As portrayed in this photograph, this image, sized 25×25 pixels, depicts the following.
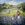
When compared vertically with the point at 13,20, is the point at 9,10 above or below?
above

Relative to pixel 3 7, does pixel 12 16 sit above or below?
below

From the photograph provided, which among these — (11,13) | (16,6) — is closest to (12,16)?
(11,13)

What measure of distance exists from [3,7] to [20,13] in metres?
0.26

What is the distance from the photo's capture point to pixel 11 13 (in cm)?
88

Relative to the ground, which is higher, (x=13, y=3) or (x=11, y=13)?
(x=13, y=3)

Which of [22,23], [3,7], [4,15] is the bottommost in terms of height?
[22,23]

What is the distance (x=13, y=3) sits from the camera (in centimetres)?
89

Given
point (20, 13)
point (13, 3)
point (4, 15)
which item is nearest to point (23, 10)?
point (20, 13)

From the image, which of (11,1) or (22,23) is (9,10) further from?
(22,23)

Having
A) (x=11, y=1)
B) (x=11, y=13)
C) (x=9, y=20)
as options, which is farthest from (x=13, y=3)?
(x=9, y=20)

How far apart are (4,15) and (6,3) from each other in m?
0.17

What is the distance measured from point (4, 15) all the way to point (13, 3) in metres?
0.21

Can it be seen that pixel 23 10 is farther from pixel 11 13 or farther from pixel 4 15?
pixel 4 15

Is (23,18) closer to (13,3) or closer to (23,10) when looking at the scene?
(23,10)
